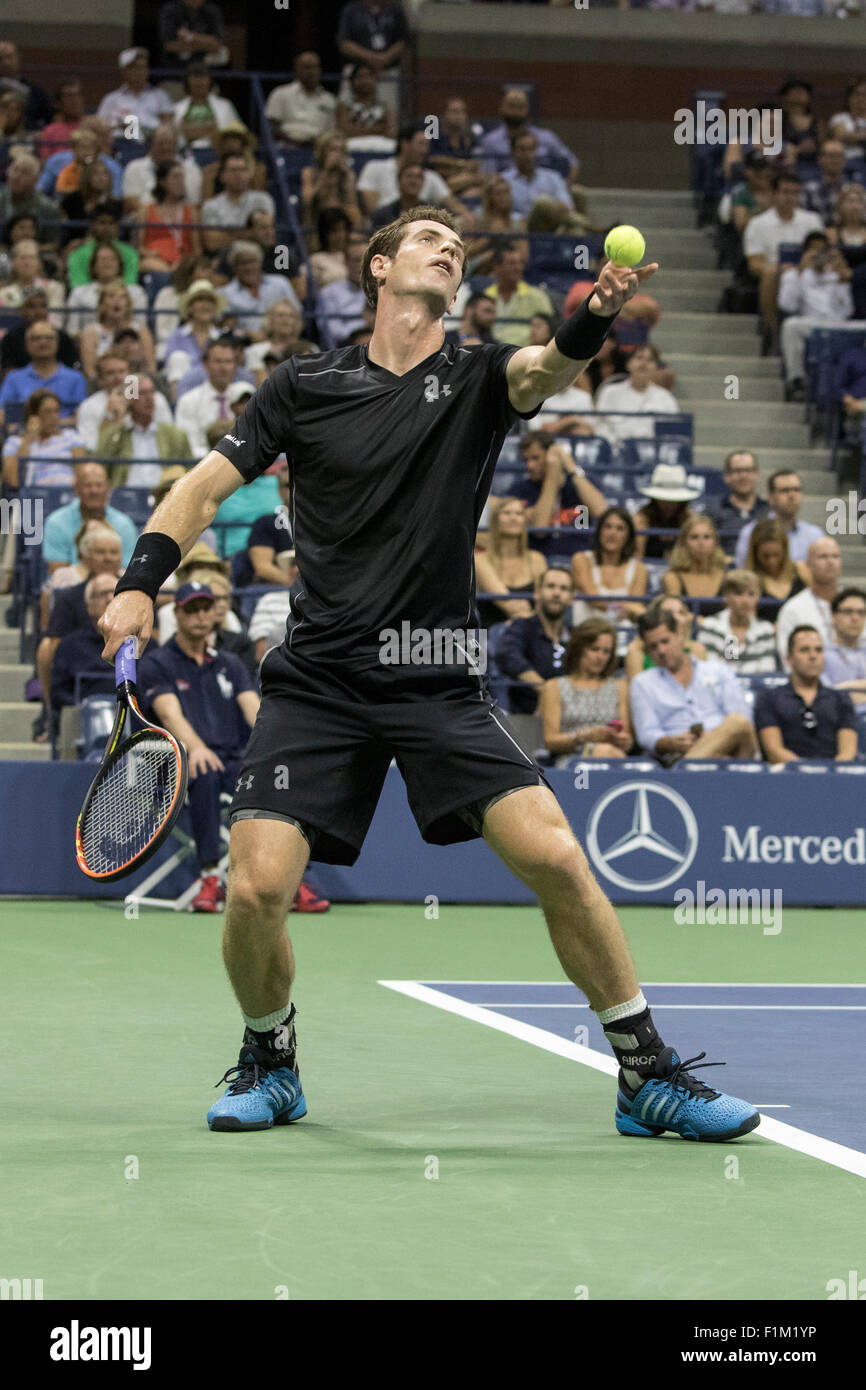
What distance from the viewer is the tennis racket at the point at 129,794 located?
16.4 feet

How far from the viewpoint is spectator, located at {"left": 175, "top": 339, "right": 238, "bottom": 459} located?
14.6 metres

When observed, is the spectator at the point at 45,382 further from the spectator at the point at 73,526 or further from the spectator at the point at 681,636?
the spectator at the point at 681,636

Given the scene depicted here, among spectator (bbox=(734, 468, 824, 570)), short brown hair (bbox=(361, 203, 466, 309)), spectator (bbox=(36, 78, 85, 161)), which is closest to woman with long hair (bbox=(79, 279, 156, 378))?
spectator (bbox=(36, 78, 85, 161))

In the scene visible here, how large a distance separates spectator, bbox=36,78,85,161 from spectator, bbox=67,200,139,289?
6.36 feet

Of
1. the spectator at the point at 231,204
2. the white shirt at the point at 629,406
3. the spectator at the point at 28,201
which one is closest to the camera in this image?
the white shirt at the point at 629,406

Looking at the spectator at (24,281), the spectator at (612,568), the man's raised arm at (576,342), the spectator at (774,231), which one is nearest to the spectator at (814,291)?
the spectator at (774,231)

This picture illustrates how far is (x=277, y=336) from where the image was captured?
1552cm

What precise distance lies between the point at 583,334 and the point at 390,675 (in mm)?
937

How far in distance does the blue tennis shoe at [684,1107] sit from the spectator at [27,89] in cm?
1543

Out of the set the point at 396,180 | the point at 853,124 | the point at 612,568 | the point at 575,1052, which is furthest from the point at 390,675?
the point at 853,124

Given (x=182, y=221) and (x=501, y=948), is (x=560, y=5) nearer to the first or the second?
(x=182, y=221)

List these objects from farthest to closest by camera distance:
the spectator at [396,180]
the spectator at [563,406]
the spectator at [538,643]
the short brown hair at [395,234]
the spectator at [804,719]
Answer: the spectator at [396,180]
the spectator at [563,406]
the spectator at [538,643]
the spectator at [804,719]
the short brown hair at [395,234]

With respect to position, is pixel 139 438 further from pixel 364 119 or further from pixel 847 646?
pixel 364 119
